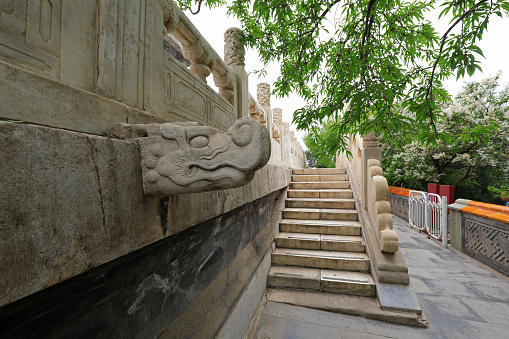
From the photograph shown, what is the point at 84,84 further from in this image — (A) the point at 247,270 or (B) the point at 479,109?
(B) the point at 479,109

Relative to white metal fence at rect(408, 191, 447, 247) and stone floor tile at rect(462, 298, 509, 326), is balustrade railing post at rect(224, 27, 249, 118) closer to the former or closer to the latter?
stone floor tile at rect(462, 298, 509, 326)

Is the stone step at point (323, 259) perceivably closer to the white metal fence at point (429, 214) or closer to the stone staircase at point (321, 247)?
the stone staircase at point (321, 247)

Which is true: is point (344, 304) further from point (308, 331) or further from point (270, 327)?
point (270, 327)

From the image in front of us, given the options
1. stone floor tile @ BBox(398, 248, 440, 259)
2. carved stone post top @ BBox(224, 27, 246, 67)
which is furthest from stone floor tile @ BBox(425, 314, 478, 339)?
carved stone post top @ BBox(224, 27, 246, 67)

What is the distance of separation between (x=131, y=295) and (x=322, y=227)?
329cm

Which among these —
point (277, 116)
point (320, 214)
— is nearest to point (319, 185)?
point (320, 214)

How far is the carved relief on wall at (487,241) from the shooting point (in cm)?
344

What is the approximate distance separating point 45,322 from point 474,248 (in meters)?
5.99

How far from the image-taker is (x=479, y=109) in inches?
313

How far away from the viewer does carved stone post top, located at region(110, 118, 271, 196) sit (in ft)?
2.89

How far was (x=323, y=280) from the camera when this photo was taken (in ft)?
9.79

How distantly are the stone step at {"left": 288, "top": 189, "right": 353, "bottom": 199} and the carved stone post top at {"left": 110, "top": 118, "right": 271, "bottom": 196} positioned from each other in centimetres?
396

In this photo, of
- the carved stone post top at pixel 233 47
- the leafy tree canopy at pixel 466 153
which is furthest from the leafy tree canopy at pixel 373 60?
the leafy tree canopy at pixel 466 153

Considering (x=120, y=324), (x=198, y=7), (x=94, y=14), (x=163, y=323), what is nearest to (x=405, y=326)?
(x=163, y=323)
